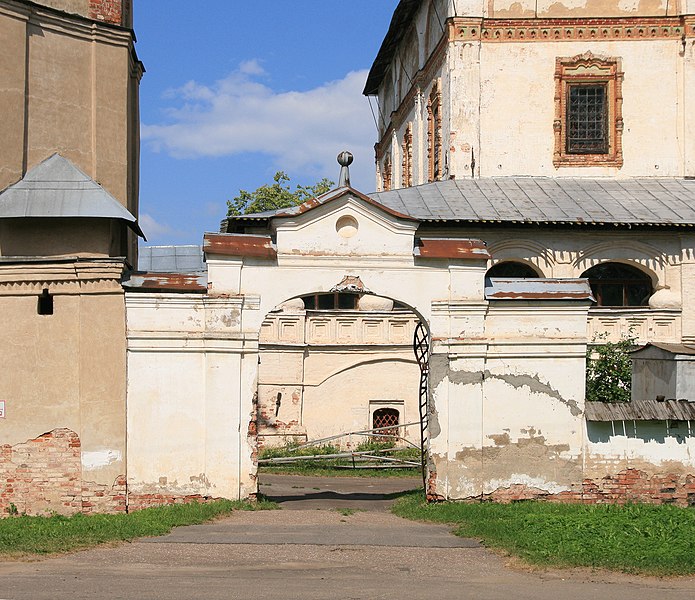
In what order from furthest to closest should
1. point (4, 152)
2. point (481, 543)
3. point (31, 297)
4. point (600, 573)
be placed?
point (4, 152) < point (31, 297) < point (481, 543) < point (600, 573)

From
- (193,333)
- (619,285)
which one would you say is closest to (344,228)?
(193,333)

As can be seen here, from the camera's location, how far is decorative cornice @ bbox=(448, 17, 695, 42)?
2180cm

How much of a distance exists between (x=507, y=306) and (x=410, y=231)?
1.52m

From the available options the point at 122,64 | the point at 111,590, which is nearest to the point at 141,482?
the point at 111,590

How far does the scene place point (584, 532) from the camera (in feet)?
34.3

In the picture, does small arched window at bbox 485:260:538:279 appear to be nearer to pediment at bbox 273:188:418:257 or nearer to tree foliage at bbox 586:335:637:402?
tree foliage at bbox 586:335:637:402

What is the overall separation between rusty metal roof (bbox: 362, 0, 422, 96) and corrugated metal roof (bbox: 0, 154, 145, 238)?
14.1 m

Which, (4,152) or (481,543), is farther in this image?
(4,152)

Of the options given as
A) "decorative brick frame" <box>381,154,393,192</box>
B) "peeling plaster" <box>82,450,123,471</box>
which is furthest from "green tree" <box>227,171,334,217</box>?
"peeling plaster" <box>82,450,123,471</box>

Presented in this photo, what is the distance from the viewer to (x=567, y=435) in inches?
515

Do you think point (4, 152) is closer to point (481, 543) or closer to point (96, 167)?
point (96, 167)

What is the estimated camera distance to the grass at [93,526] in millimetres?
10125

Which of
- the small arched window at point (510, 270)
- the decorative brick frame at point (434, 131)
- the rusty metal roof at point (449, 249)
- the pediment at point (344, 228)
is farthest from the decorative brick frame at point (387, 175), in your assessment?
the pediment at point (344, 228)

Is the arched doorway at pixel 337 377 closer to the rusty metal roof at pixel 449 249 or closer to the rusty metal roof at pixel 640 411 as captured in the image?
the rusty metal roof at pixel 449 249
